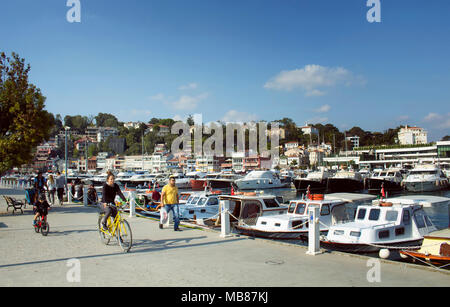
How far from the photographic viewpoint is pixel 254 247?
10.6 meters

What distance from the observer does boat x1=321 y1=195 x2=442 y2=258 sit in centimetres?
1392

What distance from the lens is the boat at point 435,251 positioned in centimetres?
1059

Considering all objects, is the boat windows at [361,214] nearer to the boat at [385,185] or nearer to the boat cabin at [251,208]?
the boat cabin at [251,208]

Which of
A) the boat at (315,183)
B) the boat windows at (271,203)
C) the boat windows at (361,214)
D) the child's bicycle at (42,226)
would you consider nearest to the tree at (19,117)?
the child's bicycle at (42,226)

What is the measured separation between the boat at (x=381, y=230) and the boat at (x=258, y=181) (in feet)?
163

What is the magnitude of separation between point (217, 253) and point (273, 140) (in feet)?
464

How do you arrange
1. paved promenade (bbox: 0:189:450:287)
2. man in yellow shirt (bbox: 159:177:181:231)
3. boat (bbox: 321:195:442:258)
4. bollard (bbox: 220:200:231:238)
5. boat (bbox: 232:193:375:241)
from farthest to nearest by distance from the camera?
1. boat (bbox: 232:193:375:241)
2. boat (bbox: 321:195:442:258)
3. man in yellow shirt (bbox: 159:177:181:231)
4. bollard (bbox: 220:200:231:238)
5. paved promenade (bbox: 0:189:450:287)

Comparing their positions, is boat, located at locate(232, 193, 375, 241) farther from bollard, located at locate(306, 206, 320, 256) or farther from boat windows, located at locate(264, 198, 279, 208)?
bollard, located at locate(306, 206, 320, 256)

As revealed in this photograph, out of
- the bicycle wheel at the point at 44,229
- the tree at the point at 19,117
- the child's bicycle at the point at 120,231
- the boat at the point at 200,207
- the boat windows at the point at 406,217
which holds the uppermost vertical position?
the tree at the point at 19,117

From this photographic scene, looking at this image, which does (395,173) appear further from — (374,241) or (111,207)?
(111,207)

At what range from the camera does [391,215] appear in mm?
15156

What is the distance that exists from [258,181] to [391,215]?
5229 cm

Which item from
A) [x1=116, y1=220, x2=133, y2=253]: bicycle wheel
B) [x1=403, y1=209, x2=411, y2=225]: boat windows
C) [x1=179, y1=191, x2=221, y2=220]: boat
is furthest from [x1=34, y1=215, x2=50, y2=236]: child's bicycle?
[x1=403, y1=209, x2=411, y2=225]: boat windows

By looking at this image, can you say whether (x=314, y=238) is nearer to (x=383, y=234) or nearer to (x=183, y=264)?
(x=183, y=264)
